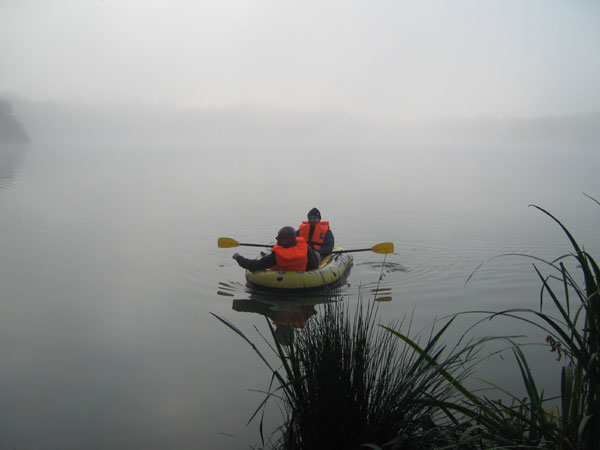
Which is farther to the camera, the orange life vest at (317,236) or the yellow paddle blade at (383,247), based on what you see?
the orange life vest at (317,236)

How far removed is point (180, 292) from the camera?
697 cm

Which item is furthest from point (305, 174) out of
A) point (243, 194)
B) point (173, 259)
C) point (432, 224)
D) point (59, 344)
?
point (59, 344)

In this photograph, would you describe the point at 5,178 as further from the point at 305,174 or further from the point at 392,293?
the point at 392,293

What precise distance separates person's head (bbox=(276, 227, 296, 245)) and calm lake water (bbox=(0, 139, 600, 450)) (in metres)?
0.77

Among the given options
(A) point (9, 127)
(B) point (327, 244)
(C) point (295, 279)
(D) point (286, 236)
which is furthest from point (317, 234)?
(A) point (9, 127)

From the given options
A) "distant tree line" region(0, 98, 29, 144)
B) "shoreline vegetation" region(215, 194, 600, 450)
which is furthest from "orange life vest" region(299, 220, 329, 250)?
"distant tree line" region(0, 98, 29, 144)

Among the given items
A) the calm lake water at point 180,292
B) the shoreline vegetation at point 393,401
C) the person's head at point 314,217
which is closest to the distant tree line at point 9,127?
the calm lake water at point 180,292

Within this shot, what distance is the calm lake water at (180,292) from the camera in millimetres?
3834

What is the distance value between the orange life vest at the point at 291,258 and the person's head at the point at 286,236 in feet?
0.23

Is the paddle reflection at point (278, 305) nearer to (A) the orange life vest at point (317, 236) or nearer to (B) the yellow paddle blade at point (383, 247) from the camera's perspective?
(A) the orange life vest at point (317, 236)

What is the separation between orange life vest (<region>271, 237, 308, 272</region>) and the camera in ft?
21.9

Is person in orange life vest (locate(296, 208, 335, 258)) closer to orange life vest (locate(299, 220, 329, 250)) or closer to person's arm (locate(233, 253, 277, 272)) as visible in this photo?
orange life vest (locate(299, 220, 329, 250))

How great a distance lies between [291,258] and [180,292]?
157 cm

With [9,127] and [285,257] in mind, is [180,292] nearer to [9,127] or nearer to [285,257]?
[285,257]
